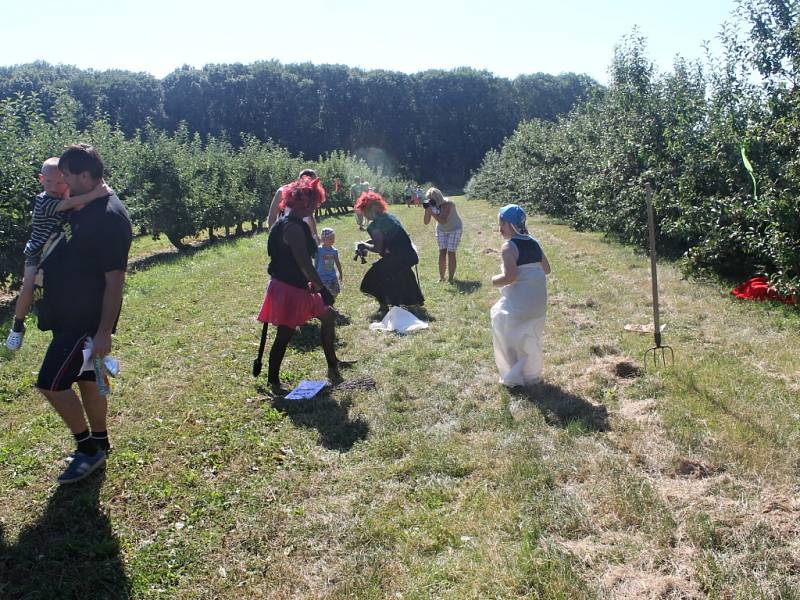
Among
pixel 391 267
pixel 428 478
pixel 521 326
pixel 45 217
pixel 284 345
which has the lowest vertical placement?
Result: pixel 428 478

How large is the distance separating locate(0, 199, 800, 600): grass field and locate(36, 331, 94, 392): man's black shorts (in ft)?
2.41

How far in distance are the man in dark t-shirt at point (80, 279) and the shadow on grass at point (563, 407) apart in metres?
3.28

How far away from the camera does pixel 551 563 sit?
2.84 meters

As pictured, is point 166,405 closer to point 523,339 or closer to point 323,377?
point 323,377

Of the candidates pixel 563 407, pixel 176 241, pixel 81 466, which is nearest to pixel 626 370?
pixel 563 407

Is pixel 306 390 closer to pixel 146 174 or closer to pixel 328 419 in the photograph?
pixel 328 419

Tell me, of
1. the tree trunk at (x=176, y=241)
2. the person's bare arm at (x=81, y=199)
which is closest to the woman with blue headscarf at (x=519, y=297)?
the person's bare arm at (x=81, y=199)

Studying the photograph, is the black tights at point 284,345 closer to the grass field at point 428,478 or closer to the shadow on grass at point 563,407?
the grass field at point 428,478

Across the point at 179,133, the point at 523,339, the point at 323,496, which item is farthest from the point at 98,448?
the point at 179,133

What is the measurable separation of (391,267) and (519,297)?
337cm

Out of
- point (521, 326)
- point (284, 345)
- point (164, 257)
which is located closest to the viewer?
point (521, 326)

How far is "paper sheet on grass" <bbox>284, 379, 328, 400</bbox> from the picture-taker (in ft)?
17.0

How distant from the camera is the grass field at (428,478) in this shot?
9.37 feet

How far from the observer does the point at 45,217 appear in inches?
144
